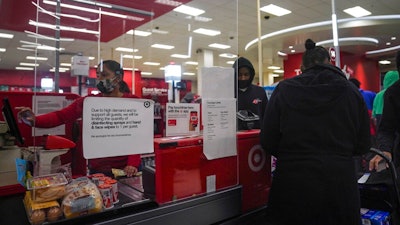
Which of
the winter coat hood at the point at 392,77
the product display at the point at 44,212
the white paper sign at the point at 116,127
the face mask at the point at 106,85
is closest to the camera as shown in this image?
the product display at the point at 44,212

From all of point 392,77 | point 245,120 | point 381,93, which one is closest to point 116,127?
point 245,120

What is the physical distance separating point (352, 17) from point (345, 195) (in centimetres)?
833

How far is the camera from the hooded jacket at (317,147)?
1.31m

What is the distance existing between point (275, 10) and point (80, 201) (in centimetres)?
729

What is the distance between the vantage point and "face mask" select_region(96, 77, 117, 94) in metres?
1.13

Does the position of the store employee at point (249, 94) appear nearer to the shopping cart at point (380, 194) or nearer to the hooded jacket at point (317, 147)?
the shopping cart at point (380, 194)

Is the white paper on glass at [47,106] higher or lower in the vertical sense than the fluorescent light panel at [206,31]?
lower

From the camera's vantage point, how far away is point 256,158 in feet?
4.98

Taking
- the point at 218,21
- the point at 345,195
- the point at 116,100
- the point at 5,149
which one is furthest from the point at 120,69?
the point at 218,21

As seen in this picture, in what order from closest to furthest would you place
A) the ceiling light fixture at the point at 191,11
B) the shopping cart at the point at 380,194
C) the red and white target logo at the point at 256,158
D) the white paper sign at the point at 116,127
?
the white paper sign at the point at 116,127
the red and white target logo at the point at 256,158
the shopping cart at the point at 380,194
the ceiling light fixture at the point at 191,11

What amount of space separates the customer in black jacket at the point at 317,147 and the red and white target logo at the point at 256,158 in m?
0.11

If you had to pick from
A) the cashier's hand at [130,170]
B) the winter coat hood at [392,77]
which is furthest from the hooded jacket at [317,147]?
the winter coat hood at [392,77]

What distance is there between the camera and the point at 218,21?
7.37 metres

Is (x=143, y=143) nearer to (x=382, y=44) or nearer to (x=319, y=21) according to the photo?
(x=319, y=21)
